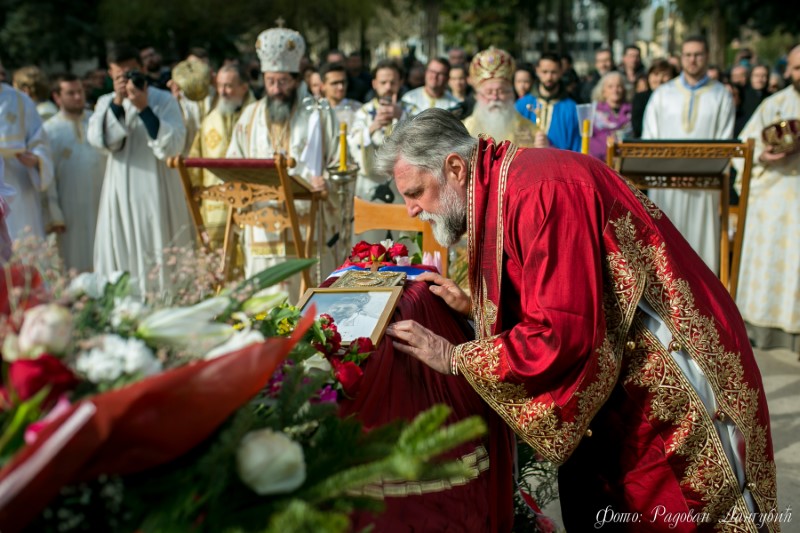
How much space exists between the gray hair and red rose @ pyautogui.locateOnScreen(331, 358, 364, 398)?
765 mm

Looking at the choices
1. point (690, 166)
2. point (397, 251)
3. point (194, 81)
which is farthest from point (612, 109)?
point (397, 251)

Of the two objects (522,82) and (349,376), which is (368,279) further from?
(522,82)

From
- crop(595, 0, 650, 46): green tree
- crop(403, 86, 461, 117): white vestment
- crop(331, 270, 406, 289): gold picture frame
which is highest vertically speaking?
crop(595, 0, 650, 46): green tree

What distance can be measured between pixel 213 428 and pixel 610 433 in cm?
165

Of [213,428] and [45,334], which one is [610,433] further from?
[45,334]

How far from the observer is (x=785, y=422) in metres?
4.72

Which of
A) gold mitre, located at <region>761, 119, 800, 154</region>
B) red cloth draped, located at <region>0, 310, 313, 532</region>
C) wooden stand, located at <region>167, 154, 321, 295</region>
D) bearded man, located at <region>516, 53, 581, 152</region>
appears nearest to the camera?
red cloth draped, located at <region>0, 310, 313, 532</region>

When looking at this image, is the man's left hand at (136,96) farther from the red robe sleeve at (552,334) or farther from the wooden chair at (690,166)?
the red robe sleeve at (552,334)

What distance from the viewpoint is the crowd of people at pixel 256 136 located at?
21.3ft

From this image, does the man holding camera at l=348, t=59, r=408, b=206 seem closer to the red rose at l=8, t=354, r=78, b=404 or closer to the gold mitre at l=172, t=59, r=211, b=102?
the gold mitre at l=172, t=59, r=211, b=102

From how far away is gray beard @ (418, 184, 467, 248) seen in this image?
262 cm

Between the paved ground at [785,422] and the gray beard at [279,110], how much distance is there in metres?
3.98

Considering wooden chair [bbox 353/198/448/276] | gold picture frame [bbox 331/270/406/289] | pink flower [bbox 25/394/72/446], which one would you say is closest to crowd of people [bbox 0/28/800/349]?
wooden chair [bbox 353/198/448/276]

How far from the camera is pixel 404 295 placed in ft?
9.52
